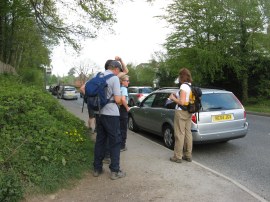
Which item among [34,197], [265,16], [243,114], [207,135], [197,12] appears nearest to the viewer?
[34,197]

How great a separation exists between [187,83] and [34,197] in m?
3.46

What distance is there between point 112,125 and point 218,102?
3.47m

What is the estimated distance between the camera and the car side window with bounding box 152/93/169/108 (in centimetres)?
829

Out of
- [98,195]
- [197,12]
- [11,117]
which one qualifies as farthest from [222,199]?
[197,12]

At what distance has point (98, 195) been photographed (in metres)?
4.21

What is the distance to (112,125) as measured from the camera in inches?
189

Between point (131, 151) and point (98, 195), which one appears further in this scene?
point (131, 151)

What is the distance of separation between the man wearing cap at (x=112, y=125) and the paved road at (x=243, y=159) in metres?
2.15

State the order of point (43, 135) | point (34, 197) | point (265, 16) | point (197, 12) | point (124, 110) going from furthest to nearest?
point (197, 12) → point (265, 16) → point (124, 110) → point (43, 135) → point (34, 197)

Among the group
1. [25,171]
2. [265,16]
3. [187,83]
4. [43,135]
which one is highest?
[265,16]

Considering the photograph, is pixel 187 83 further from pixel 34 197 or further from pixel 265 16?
pixel 265 16

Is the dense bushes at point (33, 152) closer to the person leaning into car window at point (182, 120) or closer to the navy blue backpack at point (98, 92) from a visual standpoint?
the navy blue backpack at point (98, 92)

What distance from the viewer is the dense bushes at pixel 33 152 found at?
13.6 ft

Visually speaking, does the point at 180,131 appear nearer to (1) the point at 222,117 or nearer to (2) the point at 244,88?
(1) the point at 222,117
